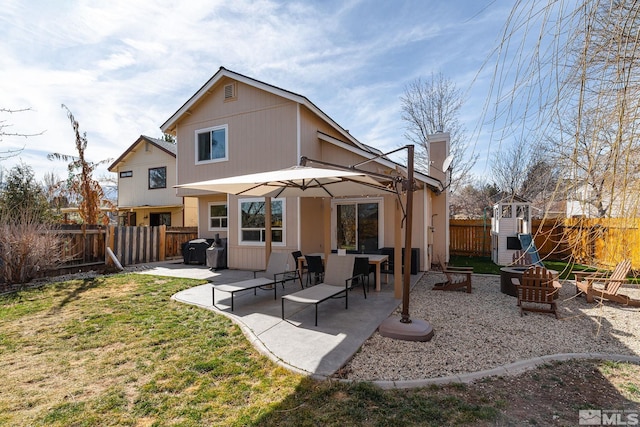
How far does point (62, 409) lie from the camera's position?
3.00 meters

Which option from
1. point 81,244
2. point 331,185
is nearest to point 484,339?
point 331,185

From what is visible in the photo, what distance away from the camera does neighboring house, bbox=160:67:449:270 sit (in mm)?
10641

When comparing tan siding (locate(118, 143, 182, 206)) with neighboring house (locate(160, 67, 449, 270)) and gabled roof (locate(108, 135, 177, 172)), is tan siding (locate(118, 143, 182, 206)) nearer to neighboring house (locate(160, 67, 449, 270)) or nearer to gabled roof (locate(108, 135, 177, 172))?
gabled roof (locate(108, 135, 177, 172))

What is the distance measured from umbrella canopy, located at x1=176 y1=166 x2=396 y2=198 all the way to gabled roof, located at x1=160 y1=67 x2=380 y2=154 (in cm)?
378

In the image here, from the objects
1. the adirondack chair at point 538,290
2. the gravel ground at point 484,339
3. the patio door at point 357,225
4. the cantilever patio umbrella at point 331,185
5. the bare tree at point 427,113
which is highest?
the bare tree at point 427,113

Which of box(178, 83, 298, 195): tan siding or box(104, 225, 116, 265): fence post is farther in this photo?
box(104, 225, 116, 265): fence post

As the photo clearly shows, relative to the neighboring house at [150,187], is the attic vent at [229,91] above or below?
above

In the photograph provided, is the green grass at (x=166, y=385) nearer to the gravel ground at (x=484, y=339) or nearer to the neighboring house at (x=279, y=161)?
the gravel ground at (x=484, y=339)

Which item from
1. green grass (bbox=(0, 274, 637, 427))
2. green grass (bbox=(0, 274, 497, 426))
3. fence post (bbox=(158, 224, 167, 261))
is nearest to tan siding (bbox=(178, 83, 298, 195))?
fence post (bbox=(158, 224, 167, 261))

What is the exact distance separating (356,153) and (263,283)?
621cm

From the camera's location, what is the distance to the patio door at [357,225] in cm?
1127

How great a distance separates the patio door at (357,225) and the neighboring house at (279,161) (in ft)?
0.12

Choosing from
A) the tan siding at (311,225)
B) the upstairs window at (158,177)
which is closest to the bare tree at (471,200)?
the tan siding at (311,225)

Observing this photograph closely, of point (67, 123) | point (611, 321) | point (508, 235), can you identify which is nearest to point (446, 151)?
point (508, 235)
